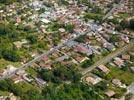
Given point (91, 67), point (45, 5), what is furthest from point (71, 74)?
point (45, 5)

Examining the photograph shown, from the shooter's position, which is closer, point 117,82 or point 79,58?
point 117,82

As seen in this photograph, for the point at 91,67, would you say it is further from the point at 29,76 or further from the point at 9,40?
the point at 9,40

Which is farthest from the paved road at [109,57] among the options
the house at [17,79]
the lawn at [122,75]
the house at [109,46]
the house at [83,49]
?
the house at [17,79]

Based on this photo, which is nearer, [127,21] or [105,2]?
[127,21]

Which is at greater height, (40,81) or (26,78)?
(40,81)

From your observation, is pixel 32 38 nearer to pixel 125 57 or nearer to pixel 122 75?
pixel 125 57

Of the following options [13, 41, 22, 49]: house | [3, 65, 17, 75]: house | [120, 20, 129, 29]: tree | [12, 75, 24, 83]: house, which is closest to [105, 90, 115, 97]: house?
[12, 75, 24, 83]: house

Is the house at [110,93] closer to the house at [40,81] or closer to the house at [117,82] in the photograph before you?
the house at [117,82]

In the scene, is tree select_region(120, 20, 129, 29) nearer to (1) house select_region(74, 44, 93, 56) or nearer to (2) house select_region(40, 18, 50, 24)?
(1) house select_region(74, 44, 93, 56)

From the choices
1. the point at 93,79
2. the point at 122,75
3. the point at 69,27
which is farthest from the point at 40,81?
the point at 69,27

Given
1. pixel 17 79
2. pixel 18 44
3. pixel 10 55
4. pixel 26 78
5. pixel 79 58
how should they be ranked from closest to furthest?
pixel 17 79, pixel 26 78, pixel 10 55, pixel 79 58, pixel 18 44

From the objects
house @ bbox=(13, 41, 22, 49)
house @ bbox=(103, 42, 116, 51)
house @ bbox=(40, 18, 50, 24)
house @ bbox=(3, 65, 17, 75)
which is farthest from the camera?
house @ bbox=(40, 18, 50, 24)
